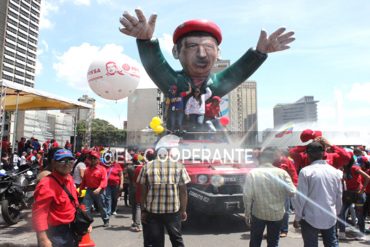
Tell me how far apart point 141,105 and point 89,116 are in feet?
49.2

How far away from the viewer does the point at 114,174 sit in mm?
6754

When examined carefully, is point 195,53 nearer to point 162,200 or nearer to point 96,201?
point 96,201

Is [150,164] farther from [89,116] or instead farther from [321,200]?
[89,116]

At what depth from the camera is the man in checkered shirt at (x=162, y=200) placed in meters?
3.46

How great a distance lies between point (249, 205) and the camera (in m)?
3.49

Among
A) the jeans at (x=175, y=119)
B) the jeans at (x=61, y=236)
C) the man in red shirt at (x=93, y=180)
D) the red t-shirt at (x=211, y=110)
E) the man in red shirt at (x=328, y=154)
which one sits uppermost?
the red t-shirt at (x=211, y=110)

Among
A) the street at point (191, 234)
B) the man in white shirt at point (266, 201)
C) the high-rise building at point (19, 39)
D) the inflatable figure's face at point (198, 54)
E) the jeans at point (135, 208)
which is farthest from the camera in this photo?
the high-rise building at point (19, 39)

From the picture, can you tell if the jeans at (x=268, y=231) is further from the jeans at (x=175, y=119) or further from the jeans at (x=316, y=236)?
the jeans at (x=175, y=119)

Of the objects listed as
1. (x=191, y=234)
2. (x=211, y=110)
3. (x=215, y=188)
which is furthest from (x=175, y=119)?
(x=191, y=234)

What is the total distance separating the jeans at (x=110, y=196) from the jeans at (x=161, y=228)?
3.03 metres

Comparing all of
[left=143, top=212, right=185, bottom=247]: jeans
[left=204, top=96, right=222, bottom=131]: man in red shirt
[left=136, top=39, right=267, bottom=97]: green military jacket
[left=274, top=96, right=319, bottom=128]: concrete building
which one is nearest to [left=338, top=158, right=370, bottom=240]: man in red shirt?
[left=143, top=212, right=185, bottom=247]: jeans

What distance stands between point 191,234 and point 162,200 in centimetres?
227

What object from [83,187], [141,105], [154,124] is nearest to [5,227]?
[83,187]

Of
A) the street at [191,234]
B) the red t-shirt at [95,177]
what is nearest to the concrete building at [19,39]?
the street at [191,234]
